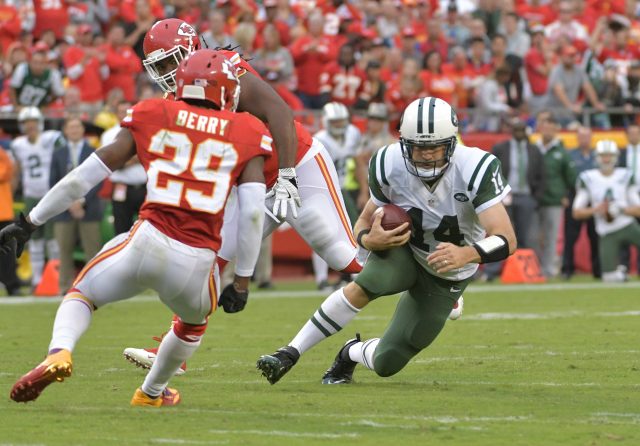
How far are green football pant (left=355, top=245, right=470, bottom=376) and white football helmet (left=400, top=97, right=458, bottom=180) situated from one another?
1.37 ft

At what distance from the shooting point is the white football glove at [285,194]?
6.34m

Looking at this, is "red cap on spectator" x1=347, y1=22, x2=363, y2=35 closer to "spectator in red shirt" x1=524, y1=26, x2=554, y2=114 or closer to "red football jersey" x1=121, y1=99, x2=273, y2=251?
"spectator in red shirt" x1=524, y1=26, x2=554, y2=114

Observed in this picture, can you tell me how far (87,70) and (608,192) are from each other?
18.8 ft

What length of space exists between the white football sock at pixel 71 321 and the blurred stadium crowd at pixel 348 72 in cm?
654

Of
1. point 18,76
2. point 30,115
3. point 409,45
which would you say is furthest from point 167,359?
point 409,45

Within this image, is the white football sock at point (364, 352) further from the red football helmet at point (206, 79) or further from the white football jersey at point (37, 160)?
the white football jersey at point (37, 160)

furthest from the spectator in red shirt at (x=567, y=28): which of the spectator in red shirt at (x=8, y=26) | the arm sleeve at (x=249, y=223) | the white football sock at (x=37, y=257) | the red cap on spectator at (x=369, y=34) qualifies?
the arm sleeve at (x=249, y=223)

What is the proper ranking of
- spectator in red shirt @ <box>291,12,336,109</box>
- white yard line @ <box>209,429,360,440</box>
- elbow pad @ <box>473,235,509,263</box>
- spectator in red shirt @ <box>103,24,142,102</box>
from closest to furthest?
white yard line @ <box>209,429,360,440</box> < elbow pad @ <box>473,235,509,263</box> < spectator in red shirt @ <box>103,24,142,102</box> < spectator in red shirt @ <box>291,12,336,109</box>

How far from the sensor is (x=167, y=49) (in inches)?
242

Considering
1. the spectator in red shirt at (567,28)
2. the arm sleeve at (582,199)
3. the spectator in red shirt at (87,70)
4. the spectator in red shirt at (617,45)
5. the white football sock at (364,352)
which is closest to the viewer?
the white football sock at (364,352)

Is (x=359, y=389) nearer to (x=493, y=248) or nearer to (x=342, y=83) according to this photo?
(x=493, y=248)

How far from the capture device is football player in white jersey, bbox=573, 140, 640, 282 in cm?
1366

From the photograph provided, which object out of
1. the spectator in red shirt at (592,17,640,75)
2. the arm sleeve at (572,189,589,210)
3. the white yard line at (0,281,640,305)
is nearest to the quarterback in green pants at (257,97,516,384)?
the white yard line at (0,281,640,305)

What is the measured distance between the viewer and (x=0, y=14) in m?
14.8
